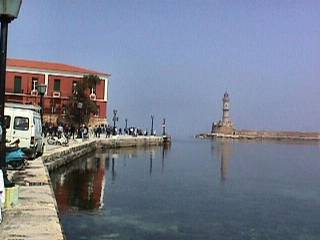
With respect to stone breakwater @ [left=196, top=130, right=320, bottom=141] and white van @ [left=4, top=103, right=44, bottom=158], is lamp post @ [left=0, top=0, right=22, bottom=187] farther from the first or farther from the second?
stone breakwater @ [left=196, top=130, right=320, bottom=141]

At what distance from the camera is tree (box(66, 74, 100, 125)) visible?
194 feet

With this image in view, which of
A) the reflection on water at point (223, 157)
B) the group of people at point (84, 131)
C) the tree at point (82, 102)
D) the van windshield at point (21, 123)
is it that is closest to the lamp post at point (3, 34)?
the van windshield at point (21, 123)

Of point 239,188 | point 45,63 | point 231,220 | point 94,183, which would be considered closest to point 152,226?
point 231,220

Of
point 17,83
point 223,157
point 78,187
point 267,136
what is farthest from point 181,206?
point 267,136

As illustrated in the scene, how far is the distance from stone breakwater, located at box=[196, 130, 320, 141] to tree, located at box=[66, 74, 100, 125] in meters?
86.0

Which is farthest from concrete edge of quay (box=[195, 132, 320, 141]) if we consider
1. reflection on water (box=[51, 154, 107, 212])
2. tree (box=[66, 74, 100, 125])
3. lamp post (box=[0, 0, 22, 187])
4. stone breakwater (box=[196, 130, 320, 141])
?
lamp post (box=[0, 0, 22, 187])

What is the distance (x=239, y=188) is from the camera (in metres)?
25.6

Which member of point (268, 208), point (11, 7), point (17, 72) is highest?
point (17, 72)

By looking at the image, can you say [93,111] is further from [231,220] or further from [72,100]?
[231,220]

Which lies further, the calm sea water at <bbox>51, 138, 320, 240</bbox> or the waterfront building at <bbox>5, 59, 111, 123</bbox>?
the waterfront building at <bbox>5, 59, 111, 123</bbox>

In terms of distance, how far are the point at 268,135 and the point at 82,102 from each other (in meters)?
118

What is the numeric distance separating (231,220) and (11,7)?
9453mm

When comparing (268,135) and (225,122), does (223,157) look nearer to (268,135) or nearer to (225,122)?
(225,122)

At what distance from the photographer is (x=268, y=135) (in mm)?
169250
